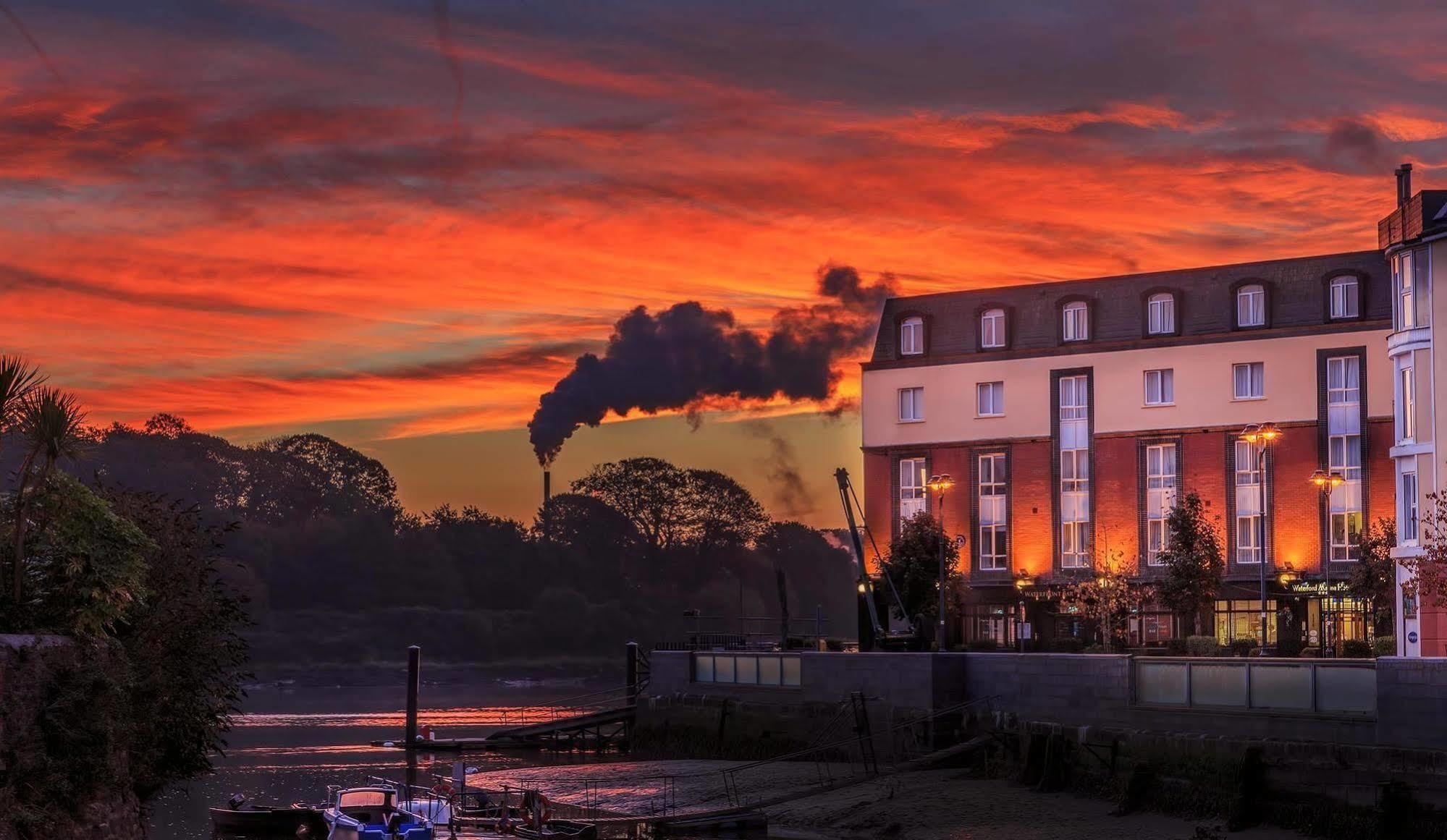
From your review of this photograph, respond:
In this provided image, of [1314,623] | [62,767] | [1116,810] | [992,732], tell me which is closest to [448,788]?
[992,732]

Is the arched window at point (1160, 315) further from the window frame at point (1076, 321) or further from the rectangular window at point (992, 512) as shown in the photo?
the rectangular window at point (992, 512)

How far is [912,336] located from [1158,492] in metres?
17.7

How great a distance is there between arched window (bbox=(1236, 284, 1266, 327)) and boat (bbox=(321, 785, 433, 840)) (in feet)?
199

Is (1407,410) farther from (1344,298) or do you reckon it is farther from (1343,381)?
(1344,298)

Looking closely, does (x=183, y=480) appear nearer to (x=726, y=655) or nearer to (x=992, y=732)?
(x=726, y=655)

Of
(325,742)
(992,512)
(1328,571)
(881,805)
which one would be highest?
(992,512)

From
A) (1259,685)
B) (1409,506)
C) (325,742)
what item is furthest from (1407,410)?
(325,742)

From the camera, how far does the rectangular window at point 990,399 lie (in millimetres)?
101625

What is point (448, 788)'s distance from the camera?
59.7 meters

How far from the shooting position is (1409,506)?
6284cm

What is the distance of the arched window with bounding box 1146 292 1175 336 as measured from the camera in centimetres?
9894

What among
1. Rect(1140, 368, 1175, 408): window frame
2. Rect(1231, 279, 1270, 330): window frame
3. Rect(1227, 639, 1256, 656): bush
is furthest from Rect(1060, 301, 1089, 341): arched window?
Rect(1227, 639, 1256, 656): bush

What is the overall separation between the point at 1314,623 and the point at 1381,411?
11234mm

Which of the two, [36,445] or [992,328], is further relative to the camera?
[992,328]
